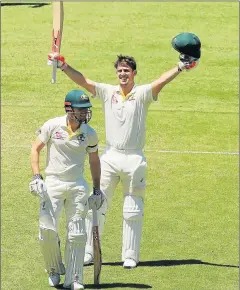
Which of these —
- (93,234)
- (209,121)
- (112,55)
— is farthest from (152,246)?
(112,55)

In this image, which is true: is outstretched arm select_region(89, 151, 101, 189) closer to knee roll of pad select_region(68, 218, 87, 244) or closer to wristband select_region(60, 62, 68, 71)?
knee roll of pad select_region(68, 218, 87, 244)

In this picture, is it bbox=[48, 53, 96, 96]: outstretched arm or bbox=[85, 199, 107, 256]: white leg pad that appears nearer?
bbox=[48, 53, 96, 96]: outstretched arm

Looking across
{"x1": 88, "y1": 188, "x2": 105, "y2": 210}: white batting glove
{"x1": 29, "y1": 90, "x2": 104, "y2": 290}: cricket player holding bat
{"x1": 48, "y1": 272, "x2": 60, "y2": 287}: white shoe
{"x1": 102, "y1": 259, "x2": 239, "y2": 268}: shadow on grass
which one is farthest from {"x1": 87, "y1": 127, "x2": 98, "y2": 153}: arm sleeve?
{"x1": 102, "y1": 259, "x2": 239, "y2": 268}: shadow on grass

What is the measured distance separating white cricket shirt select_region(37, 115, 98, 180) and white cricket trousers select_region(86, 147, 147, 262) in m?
1.07

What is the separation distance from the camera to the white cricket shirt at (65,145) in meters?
13.5

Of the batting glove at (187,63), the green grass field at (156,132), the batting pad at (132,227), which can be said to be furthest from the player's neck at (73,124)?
the green grass field at (156,132)

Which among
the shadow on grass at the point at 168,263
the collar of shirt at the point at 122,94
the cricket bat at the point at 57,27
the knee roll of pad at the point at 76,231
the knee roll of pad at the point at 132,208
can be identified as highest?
the cricket bat at the point at 57,27

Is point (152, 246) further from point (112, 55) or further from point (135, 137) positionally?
point (112, 55)

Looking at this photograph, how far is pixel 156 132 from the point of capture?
21203 millimetres

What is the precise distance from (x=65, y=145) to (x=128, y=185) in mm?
1546

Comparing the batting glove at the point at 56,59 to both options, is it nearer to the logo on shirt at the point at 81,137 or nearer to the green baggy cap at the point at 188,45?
the logo on shirt at the point at 81,137

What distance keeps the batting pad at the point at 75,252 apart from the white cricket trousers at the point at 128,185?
109cm

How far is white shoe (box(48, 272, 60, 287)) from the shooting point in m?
13.8

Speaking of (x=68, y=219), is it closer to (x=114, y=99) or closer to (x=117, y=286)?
(x=117, y=286)
